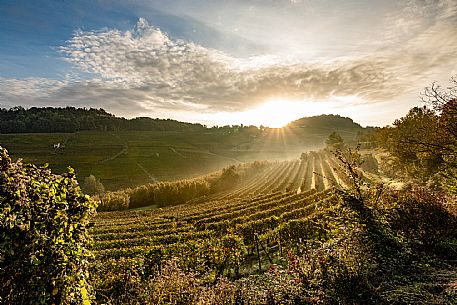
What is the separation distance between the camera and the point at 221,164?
111375mm

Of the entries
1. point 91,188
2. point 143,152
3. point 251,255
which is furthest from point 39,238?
point 143,152

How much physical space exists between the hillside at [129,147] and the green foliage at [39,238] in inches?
2933

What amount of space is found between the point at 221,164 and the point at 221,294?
103712 mm

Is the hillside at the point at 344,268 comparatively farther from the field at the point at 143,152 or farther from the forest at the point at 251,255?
the field at the point at 143,152

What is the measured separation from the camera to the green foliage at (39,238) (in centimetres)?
411

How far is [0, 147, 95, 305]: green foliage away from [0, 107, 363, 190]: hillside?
74504 mm

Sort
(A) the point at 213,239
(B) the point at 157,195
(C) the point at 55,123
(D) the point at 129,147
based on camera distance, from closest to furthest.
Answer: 1. (A) the point at 213,239
2. (B) the point at 157,195
3. (D) the point at 129,147
4. (C) the point at 55,123

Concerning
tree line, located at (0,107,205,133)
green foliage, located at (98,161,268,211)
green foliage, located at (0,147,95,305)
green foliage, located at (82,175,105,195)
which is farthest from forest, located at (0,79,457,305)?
tree line, located at (0,107,205,133)

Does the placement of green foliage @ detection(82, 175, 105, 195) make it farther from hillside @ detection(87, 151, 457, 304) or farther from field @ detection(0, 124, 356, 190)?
hillside @ detection(87, 151, 457, 304)

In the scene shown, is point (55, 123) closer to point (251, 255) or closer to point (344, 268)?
point (251, 255)

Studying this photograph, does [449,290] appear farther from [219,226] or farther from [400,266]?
[219,226]

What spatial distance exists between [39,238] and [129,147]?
382 ft

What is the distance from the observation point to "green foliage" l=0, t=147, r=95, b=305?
4.11 meters

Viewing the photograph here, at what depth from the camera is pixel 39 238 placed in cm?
435
